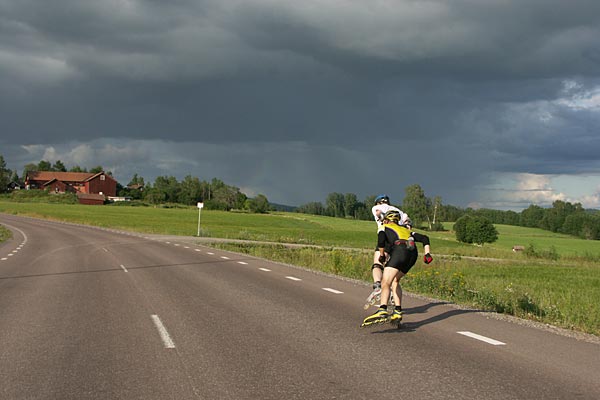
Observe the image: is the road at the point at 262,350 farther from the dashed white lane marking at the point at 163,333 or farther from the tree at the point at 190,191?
the tree at the point at 190,191

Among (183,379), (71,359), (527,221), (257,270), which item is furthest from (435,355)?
(527,221)

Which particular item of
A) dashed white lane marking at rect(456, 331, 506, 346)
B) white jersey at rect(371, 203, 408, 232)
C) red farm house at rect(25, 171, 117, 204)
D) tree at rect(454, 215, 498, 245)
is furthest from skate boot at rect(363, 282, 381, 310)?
red farm house at rect(25, 171, 117, 204)

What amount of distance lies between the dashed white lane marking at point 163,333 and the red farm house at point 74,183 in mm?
147723

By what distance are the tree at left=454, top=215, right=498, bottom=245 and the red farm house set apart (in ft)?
318

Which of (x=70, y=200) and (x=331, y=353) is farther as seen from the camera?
(x=70, y=200)

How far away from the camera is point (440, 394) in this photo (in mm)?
4820

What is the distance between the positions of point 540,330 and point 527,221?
167407 millimetres

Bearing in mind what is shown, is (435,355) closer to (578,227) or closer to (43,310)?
(43,310)

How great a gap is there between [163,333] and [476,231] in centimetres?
9051

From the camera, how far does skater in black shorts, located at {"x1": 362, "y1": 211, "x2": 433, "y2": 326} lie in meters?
7.51

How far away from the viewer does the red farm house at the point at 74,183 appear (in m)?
153

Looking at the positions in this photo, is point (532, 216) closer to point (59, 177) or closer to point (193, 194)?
point (193, 194)

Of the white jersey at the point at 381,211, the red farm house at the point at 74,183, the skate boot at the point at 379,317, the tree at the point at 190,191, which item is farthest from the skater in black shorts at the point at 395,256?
the tree at the point at 190,191

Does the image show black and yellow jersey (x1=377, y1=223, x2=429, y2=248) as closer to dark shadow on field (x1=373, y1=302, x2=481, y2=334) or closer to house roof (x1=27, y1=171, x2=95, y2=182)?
dark shadow on field (x1=373, y1=302, x2=481, y2=334)
